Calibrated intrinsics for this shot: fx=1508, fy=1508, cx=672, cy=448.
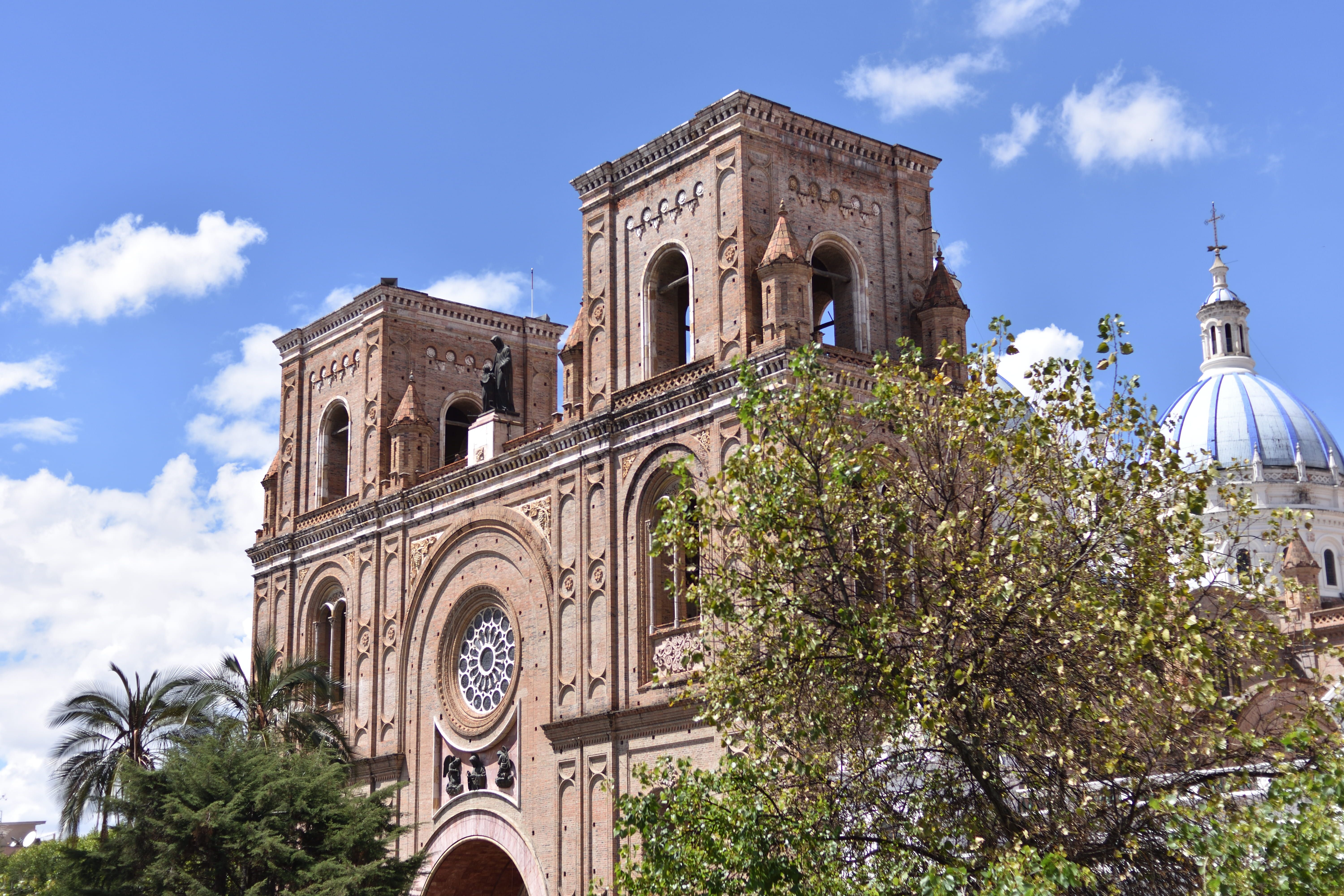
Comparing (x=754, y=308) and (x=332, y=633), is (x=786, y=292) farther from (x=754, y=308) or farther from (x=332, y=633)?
(x=332, y=633)

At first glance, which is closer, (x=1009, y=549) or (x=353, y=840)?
(x=1009, y=549)

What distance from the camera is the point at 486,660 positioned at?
33625 millimetres

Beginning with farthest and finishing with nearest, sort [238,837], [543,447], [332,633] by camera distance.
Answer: [332,633]
[543,447]
[238,837]

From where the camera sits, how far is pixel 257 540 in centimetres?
4184

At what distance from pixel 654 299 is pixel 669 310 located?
0.51m

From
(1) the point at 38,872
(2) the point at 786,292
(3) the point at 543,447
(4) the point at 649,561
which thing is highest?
(2) the point at 786,292

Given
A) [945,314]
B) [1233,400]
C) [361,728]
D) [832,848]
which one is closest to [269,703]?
[361,728]

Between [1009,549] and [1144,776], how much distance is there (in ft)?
8.22

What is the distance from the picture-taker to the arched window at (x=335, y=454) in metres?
40.6

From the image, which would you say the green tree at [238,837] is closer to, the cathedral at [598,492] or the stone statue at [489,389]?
the cathedral at [598,492]

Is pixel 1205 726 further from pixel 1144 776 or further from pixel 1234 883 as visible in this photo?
pixel 1234 883

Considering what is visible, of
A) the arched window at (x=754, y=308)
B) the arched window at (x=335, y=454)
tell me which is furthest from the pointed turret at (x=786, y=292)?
the arched window at (x=335, y=454)

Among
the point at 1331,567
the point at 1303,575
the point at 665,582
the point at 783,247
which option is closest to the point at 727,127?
the point at 783,247

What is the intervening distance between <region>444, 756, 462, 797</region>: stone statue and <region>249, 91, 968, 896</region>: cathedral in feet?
0.18
